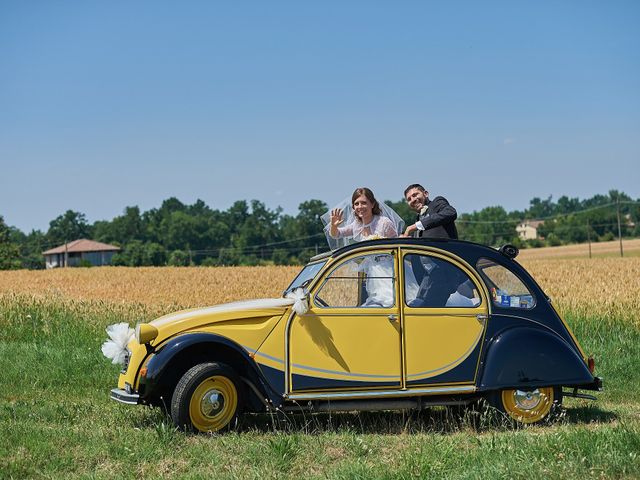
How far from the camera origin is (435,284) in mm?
7801

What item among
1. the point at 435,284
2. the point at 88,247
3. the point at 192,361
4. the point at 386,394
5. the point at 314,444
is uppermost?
the point at 88,247

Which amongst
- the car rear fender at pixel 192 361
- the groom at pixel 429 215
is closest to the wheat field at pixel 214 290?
the groom at pixel 429 215

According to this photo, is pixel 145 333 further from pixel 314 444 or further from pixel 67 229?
pixel 67 229

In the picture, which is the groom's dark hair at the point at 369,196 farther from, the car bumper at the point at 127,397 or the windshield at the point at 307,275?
the car bumper at the point at 127,397

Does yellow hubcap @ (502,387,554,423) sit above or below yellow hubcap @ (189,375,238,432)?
below

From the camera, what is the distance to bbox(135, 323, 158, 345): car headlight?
7.19 metres

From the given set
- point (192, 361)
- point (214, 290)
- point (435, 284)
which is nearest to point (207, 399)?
point (192, 361)

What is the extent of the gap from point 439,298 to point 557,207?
6925 inches

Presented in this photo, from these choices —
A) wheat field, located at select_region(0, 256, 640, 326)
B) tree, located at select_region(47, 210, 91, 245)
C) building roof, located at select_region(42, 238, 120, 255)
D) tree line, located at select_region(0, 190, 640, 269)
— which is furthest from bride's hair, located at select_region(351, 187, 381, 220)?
tree, located at select_region(47, 210, 91, 245)

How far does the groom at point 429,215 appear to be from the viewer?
28.6 ft

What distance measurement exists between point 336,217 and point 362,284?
184 centimetres

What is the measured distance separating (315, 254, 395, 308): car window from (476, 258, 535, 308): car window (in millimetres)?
958

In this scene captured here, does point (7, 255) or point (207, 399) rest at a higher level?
point (7, 255)

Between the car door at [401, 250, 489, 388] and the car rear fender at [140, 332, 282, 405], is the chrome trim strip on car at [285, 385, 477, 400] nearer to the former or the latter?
the car door at [401, 250, 489, 388]
